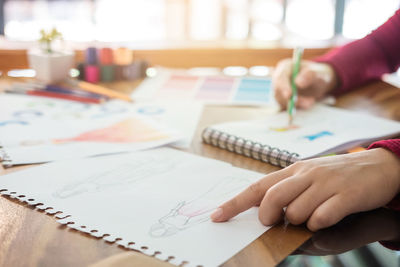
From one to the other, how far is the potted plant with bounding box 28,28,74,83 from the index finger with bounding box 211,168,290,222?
0.80m

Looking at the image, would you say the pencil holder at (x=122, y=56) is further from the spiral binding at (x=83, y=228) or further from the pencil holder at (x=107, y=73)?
the spiral binding at (x=83, y=228)

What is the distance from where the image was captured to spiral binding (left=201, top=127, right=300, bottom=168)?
0.66 metres

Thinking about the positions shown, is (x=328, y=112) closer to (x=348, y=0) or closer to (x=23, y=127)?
(x=23, y=127)

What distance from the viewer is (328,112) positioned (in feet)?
3.10

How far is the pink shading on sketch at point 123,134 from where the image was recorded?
781 millimetres

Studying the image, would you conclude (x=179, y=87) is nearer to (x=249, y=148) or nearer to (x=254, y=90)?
(x=254, y=90)

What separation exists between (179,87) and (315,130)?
19.0 inches

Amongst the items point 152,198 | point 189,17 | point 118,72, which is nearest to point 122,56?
point 118,72

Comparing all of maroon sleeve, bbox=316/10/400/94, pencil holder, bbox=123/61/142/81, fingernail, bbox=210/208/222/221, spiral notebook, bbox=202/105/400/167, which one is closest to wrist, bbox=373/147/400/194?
spiral notebook, bbox=202/105/400/167

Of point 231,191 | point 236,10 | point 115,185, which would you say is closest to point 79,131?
point 115,185

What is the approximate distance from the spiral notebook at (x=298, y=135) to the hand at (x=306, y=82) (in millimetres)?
60

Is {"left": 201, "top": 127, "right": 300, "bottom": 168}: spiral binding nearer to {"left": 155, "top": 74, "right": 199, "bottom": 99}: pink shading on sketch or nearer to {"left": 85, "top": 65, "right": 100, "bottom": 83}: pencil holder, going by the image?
{"left": 155, "top": 74, "right": 199, "bottom": 99}: pink shading on sketch

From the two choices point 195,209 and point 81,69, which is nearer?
point 195,209

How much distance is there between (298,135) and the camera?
0.77 metres
